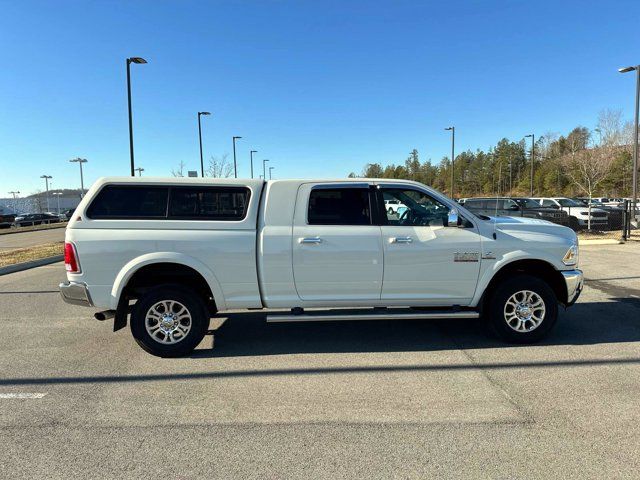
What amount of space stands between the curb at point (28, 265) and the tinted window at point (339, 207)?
9.81 meters

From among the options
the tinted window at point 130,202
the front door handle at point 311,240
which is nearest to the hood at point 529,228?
the front door handle at point 311,240

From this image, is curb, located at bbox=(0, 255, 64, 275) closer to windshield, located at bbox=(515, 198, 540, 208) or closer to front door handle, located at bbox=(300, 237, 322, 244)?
front door handle, located at bbox=(300, 237, 322, 244)

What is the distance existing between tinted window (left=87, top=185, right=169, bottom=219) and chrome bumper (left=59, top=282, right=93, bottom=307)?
77 cm

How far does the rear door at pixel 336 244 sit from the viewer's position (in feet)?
15.7

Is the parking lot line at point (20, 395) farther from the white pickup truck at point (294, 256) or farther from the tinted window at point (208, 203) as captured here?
the tinted window at point (208, 203)

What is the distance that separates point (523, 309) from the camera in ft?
16.4

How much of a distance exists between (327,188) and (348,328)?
1.90 metres

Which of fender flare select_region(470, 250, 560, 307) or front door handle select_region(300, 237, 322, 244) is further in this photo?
fender flare select_region(470, 250, 560, 307)

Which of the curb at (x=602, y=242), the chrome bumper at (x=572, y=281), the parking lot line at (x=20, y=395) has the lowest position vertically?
the parking lot line at (x=20, y=395)

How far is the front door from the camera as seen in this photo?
15.9ft

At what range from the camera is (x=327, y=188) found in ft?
16.4

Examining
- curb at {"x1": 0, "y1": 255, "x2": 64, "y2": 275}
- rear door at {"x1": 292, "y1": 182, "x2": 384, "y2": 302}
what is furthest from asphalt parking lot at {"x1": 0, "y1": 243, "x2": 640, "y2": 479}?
curb at {"x1": 0, "y1": 255, "x2": 64, "y2": 275}

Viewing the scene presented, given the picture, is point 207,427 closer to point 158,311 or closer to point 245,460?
point 245,460

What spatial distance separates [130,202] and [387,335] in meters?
3.33
